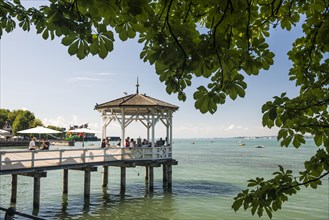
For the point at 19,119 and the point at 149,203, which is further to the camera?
the point at 19,119

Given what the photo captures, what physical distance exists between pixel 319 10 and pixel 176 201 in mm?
18195

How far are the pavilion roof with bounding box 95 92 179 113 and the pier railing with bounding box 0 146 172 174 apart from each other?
261cm

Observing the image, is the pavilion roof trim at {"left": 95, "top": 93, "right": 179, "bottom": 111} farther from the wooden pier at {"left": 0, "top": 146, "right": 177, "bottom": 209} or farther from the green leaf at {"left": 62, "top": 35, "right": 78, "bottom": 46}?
the green leaf at {"left": 62, "top": 35, "right": 78, "bottom": 46}

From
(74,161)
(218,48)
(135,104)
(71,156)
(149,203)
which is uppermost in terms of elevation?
(135,104)

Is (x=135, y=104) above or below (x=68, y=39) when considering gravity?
above

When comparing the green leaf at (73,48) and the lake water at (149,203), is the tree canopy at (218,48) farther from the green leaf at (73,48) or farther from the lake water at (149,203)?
→ the lake water at (149,203)

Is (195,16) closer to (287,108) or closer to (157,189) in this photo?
(287,108)

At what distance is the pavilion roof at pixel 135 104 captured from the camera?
2041 cm

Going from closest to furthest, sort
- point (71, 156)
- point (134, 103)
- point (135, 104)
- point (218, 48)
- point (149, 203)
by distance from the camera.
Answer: point (218, 48) → point (71, 156) → point (149, 203) → point (135, 104) → point (134, 103)

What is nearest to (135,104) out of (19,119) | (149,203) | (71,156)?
(71,156)

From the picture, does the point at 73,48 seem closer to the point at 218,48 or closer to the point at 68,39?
the point at 68,39

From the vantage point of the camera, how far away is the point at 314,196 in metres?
23.4

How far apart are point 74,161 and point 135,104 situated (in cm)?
507

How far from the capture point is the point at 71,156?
696 inches
